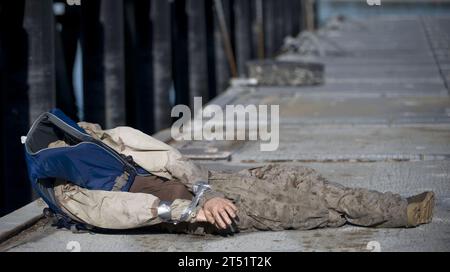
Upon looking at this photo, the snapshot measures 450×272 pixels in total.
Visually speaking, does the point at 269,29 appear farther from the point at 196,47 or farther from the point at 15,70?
the point at 15,70

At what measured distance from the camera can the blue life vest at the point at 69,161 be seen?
559 cm

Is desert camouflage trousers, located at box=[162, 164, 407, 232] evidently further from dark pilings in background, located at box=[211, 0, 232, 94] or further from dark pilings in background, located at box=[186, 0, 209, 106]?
dark pilings in background, located at box=[211, 0, 232, 94]

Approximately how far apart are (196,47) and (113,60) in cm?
377

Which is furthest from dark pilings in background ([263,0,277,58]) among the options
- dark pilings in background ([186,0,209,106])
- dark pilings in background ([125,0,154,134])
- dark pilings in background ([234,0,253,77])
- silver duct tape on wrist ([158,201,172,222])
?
silver duct tape on wrist ([158,201,172,222])

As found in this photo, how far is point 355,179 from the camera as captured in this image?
740 centimetres

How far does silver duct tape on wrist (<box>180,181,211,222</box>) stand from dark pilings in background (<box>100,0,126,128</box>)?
18.1ft

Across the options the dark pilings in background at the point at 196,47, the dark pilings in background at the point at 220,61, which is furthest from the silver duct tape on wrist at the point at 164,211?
the dark pilings in background at the point at 220,61

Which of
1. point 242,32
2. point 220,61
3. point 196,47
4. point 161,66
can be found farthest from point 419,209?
point 242,32

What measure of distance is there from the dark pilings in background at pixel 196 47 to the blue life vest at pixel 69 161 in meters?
9.03

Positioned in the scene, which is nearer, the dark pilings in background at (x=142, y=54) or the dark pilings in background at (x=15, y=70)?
the dark pilings in background at (x=15, y=70)

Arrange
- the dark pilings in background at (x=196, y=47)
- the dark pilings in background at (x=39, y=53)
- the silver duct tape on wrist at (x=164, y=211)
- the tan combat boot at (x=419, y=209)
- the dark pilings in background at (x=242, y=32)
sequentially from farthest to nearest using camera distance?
the dark pilings in background at (x=242, y=32), the dark pilings in background at (x=196, y=47), the dark pilings in background at (x=39, y=53), the tan combat boot at (x=419, y=209), the silver duct tape on wrist at (x=164, y=211)

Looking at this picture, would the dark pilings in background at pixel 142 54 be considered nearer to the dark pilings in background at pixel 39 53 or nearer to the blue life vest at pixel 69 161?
the dark pilings in background at pixel 39 53

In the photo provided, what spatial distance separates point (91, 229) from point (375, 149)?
11.8ft
